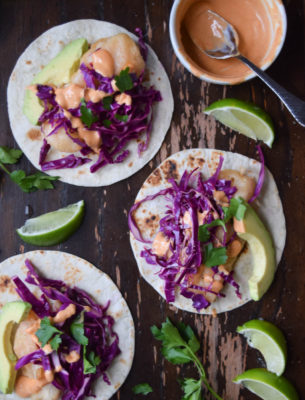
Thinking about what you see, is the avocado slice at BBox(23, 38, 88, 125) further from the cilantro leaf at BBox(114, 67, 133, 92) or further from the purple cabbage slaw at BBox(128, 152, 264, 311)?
the purple cabbage slaw at BBox(128, 152, 264, 311)

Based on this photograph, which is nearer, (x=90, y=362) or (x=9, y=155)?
(x=90, y=362)

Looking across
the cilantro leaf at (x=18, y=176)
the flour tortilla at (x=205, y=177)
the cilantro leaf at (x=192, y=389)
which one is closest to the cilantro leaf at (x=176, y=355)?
the cilantro leaf at (x=192, y=389)

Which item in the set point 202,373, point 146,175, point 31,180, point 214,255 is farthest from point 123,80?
point 202,373

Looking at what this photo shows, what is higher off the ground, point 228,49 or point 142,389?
point 228,49

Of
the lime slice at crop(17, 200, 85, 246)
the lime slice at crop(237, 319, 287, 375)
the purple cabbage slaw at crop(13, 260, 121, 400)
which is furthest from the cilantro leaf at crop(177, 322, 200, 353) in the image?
the lime slice at crop(17, 200, 85, 246)

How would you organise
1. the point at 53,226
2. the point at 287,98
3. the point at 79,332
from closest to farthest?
1. the point at 287,98
2. the point at 79,332
3. the point at 53,226

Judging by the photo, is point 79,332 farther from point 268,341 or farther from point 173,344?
point 268,341
